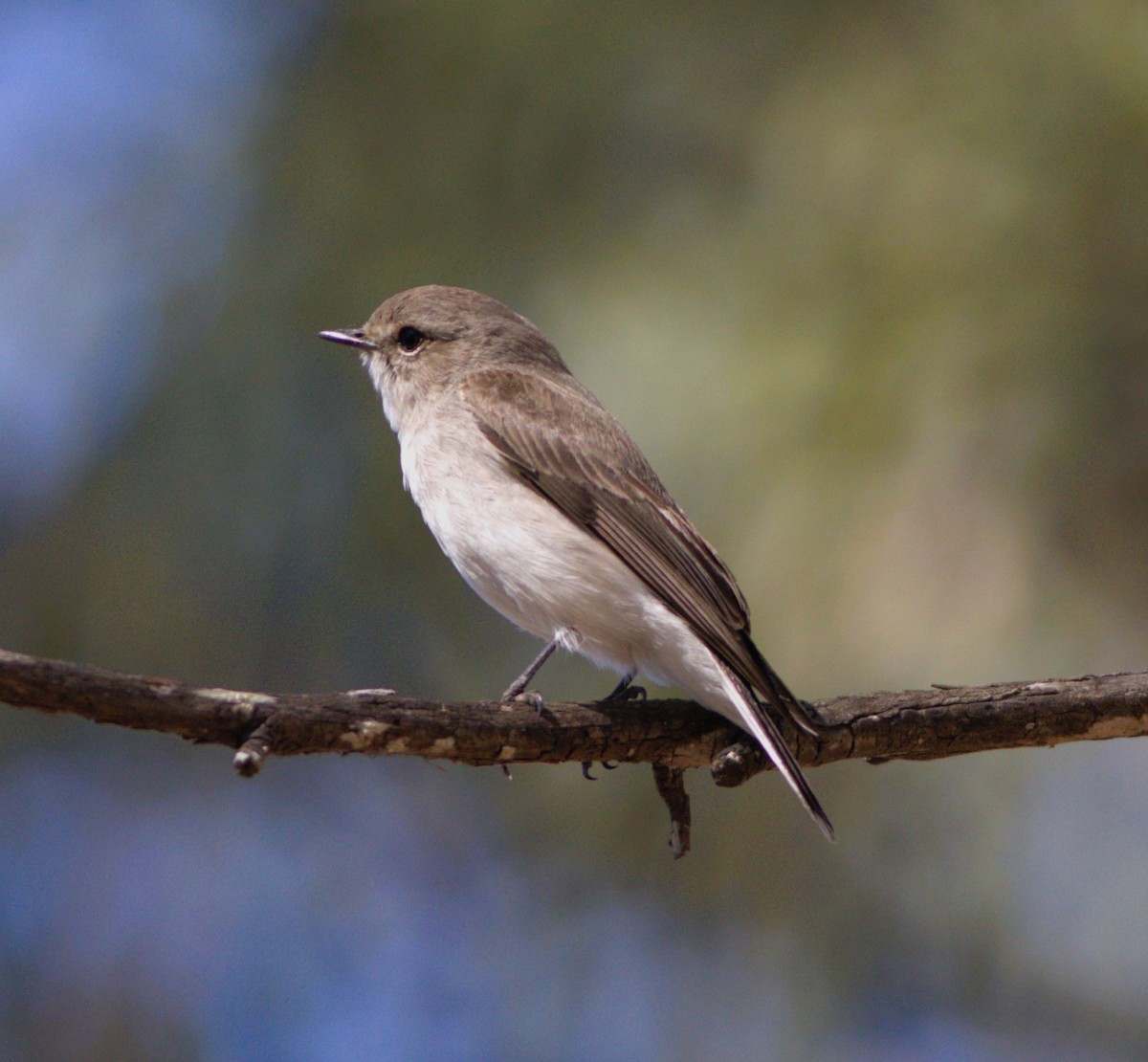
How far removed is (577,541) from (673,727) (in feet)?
2.29

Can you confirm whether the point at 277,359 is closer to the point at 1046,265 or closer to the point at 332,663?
the point at 332,663

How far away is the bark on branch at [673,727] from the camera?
3035 mm

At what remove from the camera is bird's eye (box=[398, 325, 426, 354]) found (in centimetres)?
527

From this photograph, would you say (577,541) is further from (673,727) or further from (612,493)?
(673,727)

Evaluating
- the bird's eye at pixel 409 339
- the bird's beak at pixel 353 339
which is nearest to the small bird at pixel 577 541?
the bird's eye at pixel 409 339

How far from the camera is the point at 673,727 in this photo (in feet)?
12.8

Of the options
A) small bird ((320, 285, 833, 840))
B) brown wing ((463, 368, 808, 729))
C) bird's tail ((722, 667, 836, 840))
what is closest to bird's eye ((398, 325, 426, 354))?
small bird ((320, 285, 833, 840))

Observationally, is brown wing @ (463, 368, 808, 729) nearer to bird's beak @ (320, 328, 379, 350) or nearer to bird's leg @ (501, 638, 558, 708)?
bird's leg @ (501, 638, 558, 708)

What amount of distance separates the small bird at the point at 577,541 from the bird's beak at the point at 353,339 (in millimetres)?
450

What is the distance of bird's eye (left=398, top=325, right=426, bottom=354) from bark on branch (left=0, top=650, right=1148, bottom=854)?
1.91 metres

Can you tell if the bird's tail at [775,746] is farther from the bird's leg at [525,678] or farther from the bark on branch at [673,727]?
the bird's leg at [525,678]

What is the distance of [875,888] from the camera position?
6.03 metres

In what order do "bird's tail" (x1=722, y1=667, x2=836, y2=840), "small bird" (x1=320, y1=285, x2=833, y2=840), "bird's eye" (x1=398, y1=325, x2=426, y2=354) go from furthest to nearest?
"bird's eye" (x1=398, y1=325, x2=426, y2=354), "small bird" (x1=320, y1=285, x2=833, y2=840), "bird's tail" (x1=722, y1=667, x2=836, y2=840)

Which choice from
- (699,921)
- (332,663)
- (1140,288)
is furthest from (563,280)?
(699,921)
